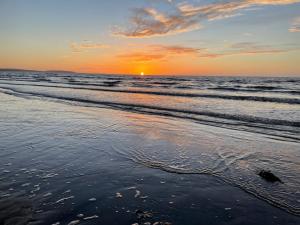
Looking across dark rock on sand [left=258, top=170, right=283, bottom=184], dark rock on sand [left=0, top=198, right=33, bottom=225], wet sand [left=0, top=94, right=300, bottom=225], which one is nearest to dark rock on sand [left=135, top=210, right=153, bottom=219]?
wet sand [left=0, top=94, right=300, bottom=225]

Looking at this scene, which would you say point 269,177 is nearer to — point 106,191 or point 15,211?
point 106,191

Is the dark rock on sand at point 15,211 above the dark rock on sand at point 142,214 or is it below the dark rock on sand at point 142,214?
above

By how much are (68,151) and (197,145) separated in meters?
3.68


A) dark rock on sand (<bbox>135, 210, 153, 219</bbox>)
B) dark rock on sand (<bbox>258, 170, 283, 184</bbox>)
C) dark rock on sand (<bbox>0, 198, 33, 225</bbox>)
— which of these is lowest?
dark rock on sand (<bbox>135, 210, 153, 219</bbox>)

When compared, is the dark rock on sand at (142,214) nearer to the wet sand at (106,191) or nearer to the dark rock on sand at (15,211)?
the wet sand at (106,191)

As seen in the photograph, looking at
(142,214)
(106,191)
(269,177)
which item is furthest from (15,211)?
(269,177)

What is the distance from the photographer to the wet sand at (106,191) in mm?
3656

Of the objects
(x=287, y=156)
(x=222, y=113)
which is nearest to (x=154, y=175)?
(x=287, y=156)

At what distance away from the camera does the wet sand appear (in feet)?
12.0

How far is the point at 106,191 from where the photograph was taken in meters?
4.43

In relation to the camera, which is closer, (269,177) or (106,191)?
(106,191)

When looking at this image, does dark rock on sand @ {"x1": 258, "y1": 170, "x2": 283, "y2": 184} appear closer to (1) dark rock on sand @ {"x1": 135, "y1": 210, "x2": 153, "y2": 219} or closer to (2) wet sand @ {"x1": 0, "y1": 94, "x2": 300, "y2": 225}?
(2) wet sand @ {"x1": 0, "y1": 94, "x2": 300, "y2": 225}

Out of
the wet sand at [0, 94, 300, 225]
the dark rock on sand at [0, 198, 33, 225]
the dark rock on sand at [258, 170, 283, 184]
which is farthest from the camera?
the dark rock on sand at [258, 170, 283, 184]

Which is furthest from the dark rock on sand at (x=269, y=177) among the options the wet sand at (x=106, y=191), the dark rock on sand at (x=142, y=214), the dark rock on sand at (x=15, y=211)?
the dark rock on sand at (x=15, y=211)
